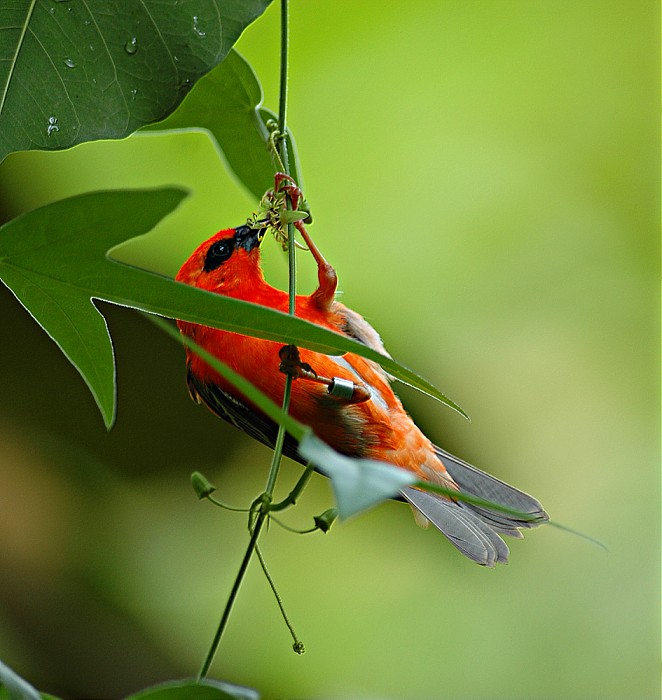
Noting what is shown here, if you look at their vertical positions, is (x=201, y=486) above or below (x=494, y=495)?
above

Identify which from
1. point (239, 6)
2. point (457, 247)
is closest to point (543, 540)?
point (457, 247)

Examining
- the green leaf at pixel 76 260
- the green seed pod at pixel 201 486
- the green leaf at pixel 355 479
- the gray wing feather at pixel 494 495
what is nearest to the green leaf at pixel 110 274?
the green leaf at pixel 76 260

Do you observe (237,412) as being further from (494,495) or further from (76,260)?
(76,260)

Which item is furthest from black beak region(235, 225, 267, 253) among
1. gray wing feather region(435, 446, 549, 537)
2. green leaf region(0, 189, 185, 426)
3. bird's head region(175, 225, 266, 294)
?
green leaf region(0, 189, 185, 426)

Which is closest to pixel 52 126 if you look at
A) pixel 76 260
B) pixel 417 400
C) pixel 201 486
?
pixel 76 260

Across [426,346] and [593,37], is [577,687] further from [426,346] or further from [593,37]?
[593,37]
